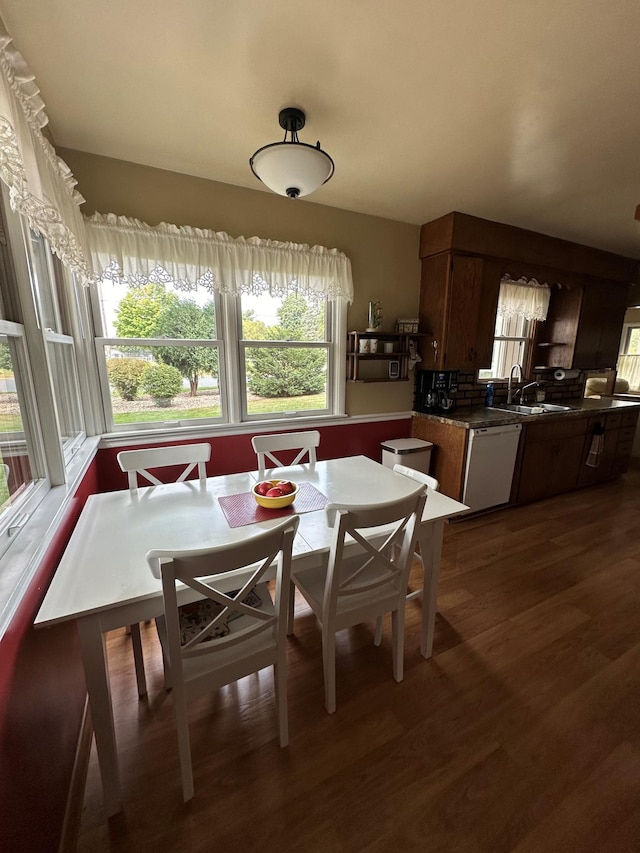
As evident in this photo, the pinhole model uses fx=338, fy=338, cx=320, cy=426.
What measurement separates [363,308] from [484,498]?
1947 mm

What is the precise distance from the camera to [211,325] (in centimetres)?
249

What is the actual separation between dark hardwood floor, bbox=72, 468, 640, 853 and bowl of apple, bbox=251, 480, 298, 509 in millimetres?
770

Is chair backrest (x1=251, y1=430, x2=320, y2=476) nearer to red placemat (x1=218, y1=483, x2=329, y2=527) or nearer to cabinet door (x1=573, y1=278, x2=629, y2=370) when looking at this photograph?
red placemat (x1=218, y1=483, x2=329, y2=527)

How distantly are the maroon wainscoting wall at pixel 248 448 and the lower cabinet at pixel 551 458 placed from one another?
110cm

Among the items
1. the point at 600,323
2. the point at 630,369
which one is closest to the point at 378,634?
the point at 600,323

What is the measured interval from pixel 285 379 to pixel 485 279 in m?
1.98

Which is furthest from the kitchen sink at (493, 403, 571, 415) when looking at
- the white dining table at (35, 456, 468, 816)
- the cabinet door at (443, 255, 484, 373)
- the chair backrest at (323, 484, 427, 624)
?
the chair backrest at (323, 484, 427, 624)

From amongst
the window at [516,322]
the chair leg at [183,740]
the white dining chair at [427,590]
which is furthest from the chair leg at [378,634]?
the window at [516,322]

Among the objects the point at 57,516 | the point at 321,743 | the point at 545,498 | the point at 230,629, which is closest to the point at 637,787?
the point at 321,743

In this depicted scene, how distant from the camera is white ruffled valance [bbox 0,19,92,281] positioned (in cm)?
89

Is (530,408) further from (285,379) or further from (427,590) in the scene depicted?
(427,590)

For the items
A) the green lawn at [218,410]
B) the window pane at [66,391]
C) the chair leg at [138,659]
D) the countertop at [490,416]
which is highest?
the window pane at [66,391]

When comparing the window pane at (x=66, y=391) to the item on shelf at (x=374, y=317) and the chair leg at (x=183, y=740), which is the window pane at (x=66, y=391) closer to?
the chair leg at (x=183, y=740)

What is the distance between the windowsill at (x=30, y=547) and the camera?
824 millimetres
